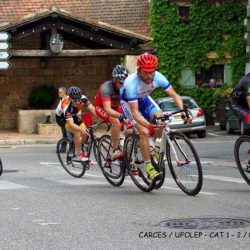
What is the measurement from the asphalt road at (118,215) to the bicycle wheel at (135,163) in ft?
0.45

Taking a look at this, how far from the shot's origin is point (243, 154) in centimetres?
1162

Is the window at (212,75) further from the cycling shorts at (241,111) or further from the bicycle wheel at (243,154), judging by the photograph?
the cycling shorts at (241,111)

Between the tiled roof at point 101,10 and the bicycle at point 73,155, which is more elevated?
the tiled roof at point 101,10

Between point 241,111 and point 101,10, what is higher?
point 101,10

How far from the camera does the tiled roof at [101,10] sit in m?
35.3

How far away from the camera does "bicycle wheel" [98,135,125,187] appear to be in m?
12.3

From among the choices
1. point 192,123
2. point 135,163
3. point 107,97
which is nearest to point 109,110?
point 107,97

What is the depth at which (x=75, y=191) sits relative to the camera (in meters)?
12.0

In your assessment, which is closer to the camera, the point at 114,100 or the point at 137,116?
the point at 137,116

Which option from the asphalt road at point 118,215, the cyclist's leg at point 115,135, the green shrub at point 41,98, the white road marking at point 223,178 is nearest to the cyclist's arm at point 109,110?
the cyclist's leg at point 115,135

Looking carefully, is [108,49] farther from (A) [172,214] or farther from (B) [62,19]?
(A) [172,214]

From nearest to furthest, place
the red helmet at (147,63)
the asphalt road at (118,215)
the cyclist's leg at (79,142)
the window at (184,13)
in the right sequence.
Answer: the asphalt road at (118,215) → the red helmet at (147,63) → the cyclist's leg at (79,142) → the window at (184,13)

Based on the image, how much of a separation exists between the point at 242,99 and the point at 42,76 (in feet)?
78.9

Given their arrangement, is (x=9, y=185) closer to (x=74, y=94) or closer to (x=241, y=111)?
(x=74, y=94)
